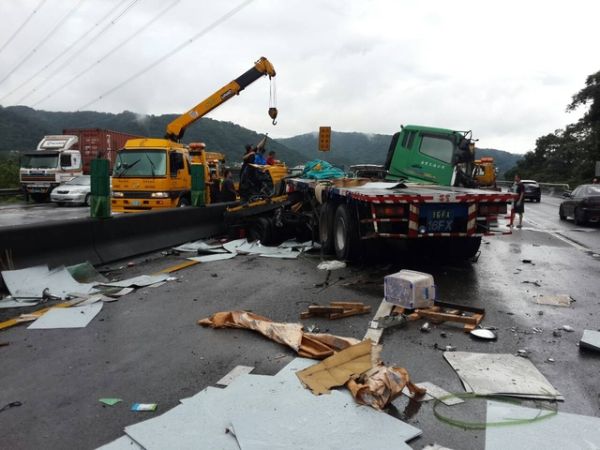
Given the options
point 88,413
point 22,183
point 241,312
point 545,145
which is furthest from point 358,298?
point 545,145

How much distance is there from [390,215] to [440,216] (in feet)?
2.79

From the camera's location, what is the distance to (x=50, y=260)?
7.49 meters

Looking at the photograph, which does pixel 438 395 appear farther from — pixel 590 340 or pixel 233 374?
pixel 590 340

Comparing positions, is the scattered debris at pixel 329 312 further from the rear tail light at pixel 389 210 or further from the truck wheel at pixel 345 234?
the truck wheel at pixel 345 234

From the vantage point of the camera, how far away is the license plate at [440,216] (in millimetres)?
7926

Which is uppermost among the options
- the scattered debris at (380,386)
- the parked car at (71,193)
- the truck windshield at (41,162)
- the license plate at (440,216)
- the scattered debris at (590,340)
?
the truck windshield at (41,162)

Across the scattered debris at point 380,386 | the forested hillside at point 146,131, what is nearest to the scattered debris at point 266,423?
the scattered debris at point 380,386

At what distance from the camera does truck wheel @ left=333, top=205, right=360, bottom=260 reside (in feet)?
28.4

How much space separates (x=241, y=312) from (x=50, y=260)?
3.69m

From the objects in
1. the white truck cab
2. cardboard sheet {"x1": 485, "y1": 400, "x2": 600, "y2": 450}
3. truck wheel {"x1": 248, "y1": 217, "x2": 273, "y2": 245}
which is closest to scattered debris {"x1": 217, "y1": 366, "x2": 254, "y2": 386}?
cardboard sheet {"x1": 485, "y1": 400, "x2": 600, "y2": 450}

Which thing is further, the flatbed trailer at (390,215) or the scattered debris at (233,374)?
the flatbed trailer at (390,215)

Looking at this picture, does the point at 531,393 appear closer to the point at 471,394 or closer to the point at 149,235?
the point at 471,394

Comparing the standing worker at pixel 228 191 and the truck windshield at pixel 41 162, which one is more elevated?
the truck windshield at pixel 41 162

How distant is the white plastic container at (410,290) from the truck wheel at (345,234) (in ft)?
9.14
